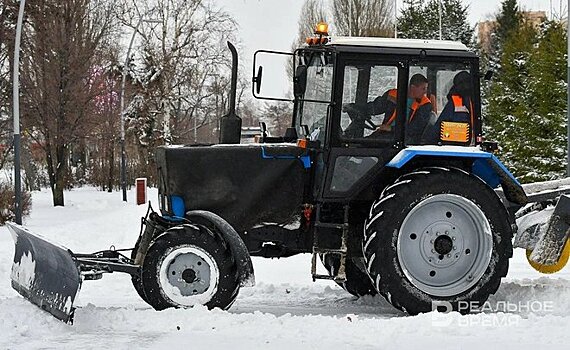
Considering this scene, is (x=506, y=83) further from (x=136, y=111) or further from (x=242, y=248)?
(x=242, y=248)

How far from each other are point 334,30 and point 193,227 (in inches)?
1515

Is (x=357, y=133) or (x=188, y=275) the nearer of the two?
(x=188, y=275)

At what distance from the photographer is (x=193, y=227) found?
800 cm

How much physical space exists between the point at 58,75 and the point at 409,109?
67.2 feet

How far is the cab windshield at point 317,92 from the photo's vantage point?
27.6ft

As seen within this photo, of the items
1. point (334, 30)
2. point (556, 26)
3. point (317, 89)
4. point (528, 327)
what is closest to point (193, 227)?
point (317, 89)

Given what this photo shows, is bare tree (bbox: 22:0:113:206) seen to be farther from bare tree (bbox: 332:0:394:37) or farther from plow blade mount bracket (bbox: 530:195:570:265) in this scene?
plow blade mount bracket (bbox: 530:195:570:265)

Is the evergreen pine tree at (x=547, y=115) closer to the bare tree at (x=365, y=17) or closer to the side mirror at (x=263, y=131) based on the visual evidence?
the bare tree at (x=365, y=17)

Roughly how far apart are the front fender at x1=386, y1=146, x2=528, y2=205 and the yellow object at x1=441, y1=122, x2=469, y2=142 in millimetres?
115

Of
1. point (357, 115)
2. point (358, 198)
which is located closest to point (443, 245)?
point (358, 198)

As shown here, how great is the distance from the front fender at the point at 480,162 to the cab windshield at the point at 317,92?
83 cm

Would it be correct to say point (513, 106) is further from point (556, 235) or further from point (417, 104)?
point (417, 104)

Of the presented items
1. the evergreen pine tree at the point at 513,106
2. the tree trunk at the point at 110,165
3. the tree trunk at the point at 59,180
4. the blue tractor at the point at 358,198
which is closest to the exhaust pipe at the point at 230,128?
the blue tractor at the point at 358,198

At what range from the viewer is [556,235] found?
864 centimetres
